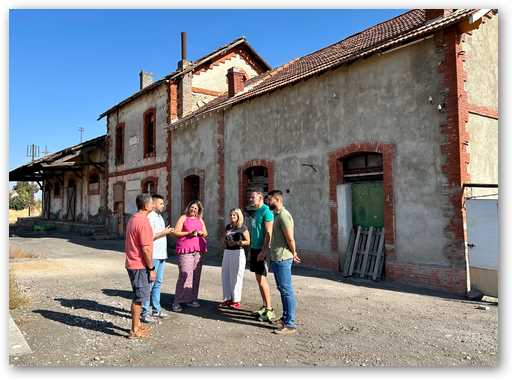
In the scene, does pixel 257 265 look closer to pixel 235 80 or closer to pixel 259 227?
pixel 259 227

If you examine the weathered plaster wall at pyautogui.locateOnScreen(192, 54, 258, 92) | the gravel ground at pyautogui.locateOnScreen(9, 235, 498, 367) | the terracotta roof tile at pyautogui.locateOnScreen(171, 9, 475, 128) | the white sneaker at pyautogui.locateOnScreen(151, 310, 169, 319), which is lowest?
the gravel ground at pyautogui.locateOnScreen(9, 235, 498, 367)

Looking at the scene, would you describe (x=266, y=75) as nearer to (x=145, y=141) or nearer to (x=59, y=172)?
(x=145, y=141)

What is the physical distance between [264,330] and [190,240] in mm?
1827

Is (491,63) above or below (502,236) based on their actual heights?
above

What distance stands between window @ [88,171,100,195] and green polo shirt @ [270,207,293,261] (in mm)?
20604

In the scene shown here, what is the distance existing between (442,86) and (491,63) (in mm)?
1852

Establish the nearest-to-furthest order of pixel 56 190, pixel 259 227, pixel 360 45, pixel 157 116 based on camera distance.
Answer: pixel 259 227
pixel 360 45
pixel 157 116
pixel 56 190

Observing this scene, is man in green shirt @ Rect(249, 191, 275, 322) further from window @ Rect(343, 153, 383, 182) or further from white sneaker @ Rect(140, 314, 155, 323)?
window @ Rect(343, 153, 383, 182)

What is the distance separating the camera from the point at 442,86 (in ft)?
24.9

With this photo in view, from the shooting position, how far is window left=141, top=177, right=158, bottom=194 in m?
17.7

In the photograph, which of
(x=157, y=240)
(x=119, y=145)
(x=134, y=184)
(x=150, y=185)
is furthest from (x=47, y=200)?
(x=157, y=240)

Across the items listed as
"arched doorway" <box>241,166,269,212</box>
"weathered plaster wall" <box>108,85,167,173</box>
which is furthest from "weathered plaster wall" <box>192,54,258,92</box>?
"arched doorway" <box>241,166,269,212</box>

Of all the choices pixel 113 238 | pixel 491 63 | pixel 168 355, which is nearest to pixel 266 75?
pixel 491 63

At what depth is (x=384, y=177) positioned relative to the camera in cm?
845
